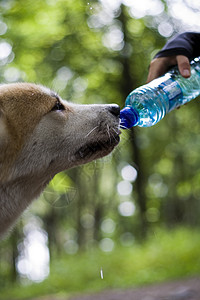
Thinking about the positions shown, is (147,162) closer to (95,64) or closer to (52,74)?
(95,64)

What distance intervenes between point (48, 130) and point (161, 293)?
3.90 meters

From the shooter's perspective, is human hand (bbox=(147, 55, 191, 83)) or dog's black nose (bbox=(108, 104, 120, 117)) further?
human hand (bbox=(147, 55, 191, 83))

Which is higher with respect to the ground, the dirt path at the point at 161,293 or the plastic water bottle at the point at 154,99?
the plastic water bottle at the point at 154,99

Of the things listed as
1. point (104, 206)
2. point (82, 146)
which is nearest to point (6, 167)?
point (82, 146)

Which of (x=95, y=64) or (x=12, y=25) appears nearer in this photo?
(x=12, y=25)

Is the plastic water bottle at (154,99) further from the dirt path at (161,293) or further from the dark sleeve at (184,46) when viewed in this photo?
the dirt path at (161,293)

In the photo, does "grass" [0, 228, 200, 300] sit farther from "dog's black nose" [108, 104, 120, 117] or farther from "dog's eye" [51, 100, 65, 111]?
"dog's eye" [51, 100, 65, 111]

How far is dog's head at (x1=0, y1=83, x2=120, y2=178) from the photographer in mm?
2580

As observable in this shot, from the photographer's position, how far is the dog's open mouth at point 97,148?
9.32ft

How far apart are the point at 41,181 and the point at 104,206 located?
59.0 feet

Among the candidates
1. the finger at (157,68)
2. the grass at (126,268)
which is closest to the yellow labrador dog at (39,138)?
the finger at (157,68)

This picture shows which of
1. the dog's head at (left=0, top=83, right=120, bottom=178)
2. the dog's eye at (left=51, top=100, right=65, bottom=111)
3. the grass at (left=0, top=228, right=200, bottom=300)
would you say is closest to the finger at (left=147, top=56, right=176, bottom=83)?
the dog's head at (left=0, top=83, right=120, bottom=178)

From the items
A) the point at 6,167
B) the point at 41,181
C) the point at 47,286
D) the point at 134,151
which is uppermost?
the point at 6,167

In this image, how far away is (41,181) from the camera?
2779mm
